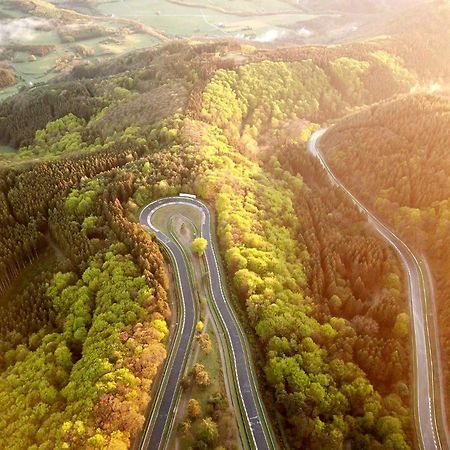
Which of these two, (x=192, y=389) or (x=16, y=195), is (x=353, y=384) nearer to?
(x=192, y=389)

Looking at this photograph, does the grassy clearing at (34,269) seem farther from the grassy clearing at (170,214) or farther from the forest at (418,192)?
the forest at (418,192)

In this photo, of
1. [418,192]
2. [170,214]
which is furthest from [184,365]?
[418,192]

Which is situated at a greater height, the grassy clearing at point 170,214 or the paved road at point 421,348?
the grassy clearing at point 170,214

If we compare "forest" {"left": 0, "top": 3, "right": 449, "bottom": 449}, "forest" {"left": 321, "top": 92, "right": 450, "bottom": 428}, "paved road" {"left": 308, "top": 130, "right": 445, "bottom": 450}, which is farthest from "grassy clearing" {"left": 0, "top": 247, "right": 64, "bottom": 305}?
"forest" {"left": 321, "top": 92, "right": 450, "bottom": 428}

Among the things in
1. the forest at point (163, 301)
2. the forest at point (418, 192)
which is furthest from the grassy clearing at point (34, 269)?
the forest at point (418, 192)

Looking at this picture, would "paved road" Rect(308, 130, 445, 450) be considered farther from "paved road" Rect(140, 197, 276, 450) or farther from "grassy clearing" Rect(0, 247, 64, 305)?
"grassy clearing" Rect(0, 247, 64, 305)

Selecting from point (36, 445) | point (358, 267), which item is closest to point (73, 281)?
point (36, 445)
